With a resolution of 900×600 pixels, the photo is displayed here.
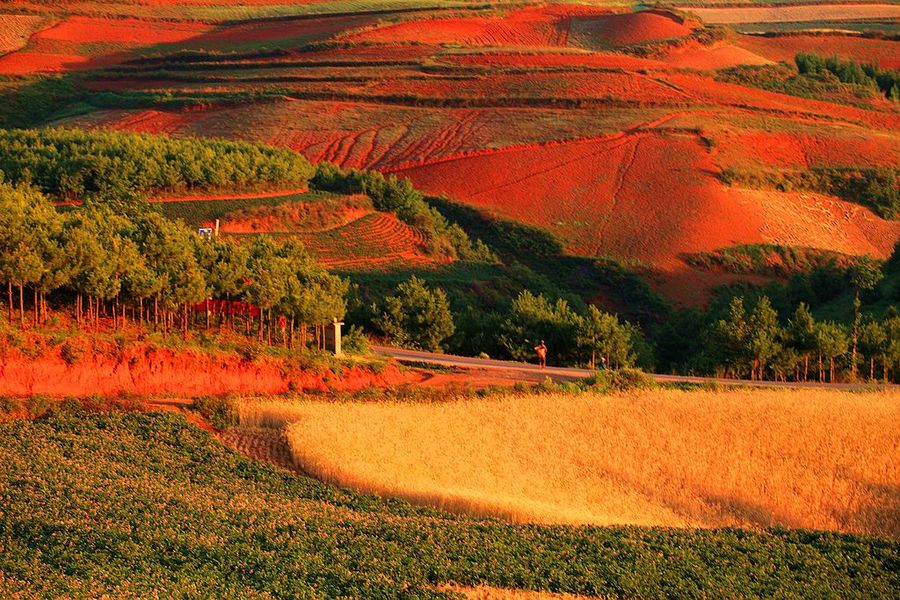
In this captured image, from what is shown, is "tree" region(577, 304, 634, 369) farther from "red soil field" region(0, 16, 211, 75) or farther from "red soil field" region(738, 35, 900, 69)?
"red soil field" region(0, 16, 211, 75)

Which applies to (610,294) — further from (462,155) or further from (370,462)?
(370,462)

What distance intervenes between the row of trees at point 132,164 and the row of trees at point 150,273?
18724 mm

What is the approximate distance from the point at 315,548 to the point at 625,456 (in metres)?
13.0

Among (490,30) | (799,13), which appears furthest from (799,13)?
(490,30)

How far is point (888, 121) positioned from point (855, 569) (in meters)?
92.1

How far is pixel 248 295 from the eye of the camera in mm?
51750

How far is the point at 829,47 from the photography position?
13525 cm

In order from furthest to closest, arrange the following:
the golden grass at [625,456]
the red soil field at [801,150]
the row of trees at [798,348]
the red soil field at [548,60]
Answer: the red soil field at [548,60] < the red soil field at [801,150] < the row of trees at [798,348] < the golden grass at [625,456]

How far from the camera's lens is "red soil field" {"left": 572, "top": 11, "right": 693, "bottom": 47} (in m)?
128

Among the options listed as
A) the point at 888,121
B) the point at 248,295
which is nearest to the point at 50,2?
the point at 888,121

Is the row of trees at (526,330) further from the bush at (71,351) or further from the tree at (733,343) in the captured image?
the bush at (71,351)

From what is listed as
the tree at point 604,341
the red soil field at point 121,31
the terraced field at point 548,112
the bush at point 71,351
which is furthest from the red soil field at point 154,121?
the bush at point 71,351

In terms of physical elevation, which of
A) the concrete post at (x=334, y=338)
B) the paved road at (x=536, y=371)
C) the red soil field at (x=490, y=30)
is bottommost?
the paved road at (x=536, y=371)

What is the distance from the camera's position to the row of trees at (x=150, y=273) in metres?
46.5
